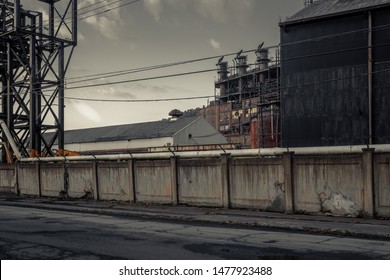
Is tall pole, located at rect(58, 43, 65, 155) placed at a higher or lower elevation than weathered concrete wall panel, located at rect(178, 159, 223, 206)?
higher

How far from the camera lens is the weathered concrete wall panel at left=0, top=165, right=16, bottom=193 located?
2819 cm

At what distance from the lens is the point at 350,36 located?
2495cm

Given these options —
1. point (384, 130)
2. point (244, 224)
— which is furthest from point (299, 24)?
point (244, 224)

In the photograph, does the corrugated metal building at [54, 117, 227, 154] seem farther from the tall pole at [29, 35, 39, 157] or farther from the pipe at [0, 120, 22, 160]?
the tall pole at [29, 35, 39, 157]

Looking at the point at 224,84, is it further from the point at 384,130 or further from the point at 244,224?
the point at 244,224

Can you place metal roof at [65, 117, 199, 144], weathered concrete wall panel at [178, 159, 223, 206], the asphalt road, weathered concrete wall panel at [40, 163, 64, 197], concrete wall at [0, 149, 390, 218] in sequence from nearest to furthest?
1. the asphalt road
2. concrete wall at [0, 149, 390, 218]
3. weathered concrete wall panel at [178, 159, 223, 206]
4. weathered concrete wall panel at [40, 163, 64, 197]
5. metal roof at [65, 117, 199, 144]

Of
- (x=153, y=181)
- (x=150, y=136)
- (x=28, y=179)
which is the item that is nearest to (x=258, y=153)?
(x=153, y=181)

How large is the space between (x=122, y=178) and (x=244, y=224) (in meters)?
9.01

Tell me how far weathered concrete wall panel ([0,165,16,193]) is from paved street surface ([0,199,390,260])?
37.7 feet

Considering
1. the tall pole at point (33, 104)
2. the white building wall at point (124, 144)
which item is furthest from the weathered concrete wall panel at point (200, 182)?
Answer: the white building wall at point (124, 144)

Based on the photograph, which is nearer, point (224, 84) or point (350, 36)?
point (350, 36)

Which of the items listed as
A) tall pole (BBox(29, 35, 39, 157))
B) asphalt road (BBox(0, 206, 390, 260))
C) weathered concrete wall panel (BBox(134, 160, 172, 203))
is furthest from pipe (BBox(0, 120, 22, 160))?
asphalt road (BBox(0, 206, 390, 260))

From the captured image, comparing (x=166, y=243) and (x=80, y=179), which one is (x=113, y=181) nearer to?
(x=80, y=179)

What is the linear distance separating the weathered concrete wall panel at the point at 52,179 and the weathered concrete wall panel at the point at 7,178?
3493 millimetres
